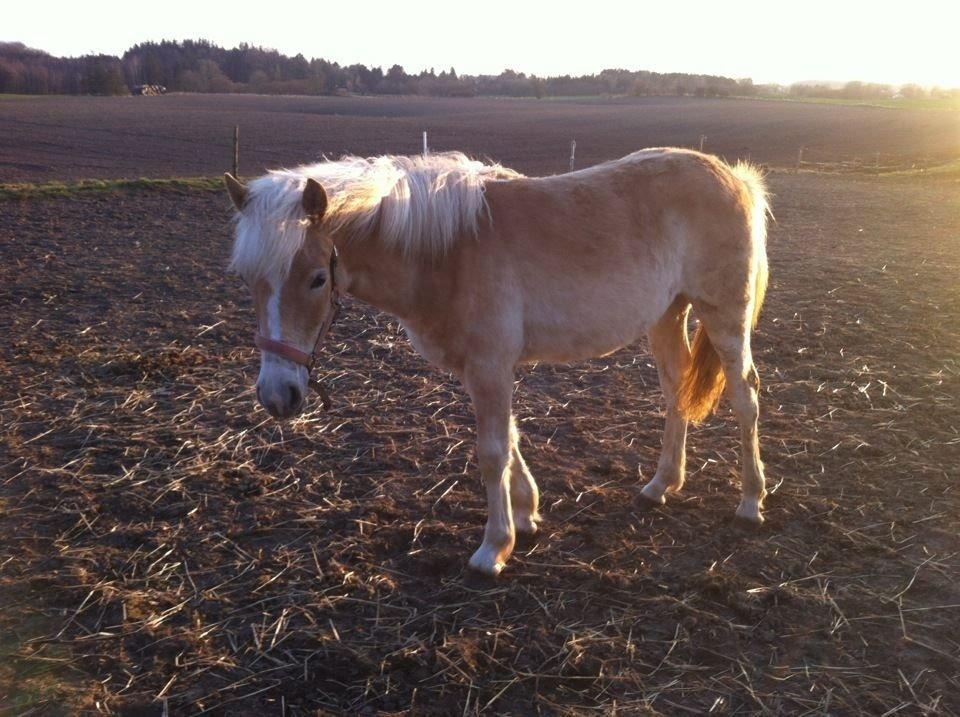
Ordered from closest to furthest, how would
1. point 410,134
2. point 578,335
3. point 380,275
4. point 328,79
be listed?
point 380,275 → point 578,335 → point 410,134 → point 328,79

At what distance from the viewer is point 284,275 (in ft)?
9.56

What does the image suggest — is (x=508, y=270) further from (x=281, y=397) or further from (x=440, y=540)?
(x=440, y=540)

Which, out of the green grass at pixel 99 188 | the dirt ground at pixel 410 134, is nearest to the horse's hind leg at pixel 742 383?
the green grass at pixel 99 188

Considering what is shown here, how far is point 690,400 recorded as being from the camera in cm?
439

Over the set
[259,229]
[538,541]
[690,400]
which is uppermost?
[259,229]

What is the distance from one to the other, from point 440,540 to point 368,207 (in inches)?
71.7

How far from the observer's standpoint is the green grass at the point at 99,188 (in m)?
13.5

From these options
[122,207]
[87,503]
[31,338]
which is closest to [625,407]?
[87,503]

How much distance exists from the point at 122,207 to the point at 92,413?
9272 millimetres

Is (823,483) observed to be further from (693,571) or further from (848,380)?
(848,380)

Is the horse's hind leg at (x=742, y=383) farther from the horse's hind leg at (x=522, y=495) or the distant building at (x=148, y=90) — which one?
the distant building at (x=148, y=90)

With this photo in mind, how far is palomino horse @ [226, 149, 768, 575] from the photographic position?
299 centimetres

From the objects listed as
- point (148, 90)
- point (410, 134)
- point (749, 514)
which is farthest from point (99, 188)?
point (148, 90)

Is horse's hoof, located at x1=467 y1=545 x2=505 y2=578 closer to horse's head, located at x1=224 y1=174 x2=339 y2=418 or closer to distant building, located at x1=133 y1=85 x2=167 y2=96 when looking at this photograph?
horse's head, located at x1=224 y1=174 x2=339 y2=418
